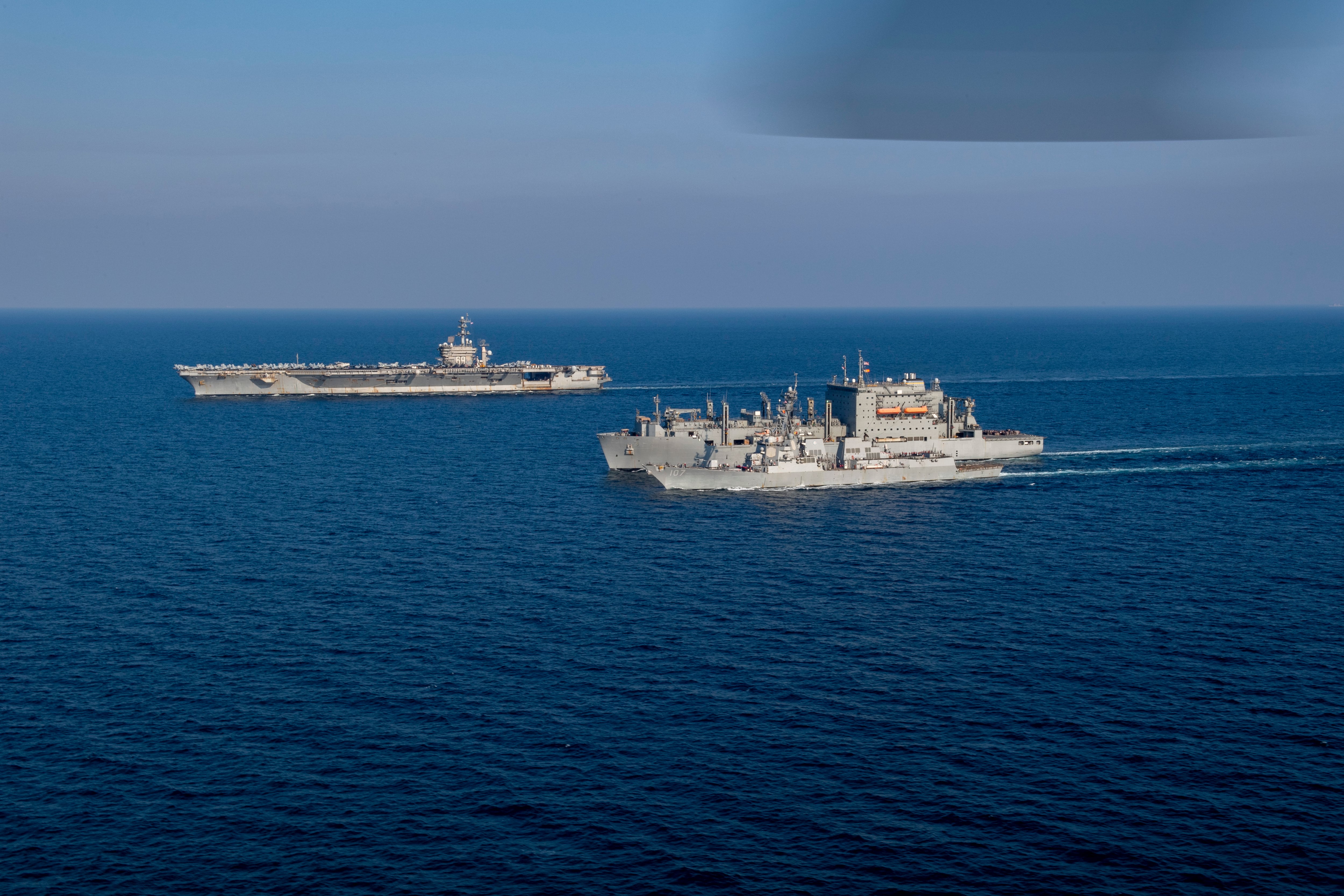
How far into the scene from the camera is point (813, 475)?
10069cm

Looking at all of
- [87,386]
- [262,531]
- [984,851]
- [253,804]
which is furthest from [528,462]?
[87,386]

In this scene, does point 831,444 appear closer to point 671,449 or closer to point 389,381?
point 671,449

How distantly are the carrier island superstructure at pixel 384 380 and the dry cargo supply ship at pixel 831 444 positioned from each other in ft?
257

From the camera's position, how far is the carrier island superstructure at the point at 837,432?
10694 cm

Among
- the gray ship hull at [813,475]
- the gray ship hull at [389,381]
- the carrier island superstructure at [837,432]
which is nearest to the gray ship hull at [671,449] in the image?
the carrier island superstructure at [837,432]

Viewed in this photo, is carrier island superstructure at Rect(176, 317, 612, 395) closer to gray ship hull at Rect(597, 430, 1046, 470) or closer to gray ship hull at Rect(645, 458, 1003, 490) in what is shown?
gray ship hull at Rect(597, 430, 1046, 470)

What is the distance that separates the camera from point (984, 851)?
35.9 meters

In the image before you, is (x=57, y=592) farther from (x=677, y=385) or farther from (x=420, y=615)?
(x=677, y=385)

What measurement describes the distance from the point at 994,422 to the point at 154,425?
106 meters

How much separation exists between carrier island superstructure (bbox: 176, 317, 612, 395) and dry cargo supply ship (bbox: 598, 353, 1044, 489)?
7840 cm

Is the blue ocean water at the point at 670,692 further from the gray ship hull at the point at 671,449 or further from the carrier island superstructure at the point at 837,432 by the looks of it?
the carrier island superstructure at the point at 837,432

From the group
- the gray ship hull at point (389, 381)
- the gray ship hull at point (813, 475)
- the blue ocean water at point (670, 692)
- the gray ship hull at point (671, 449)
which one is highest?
the gray ship hull at point (389, 381)

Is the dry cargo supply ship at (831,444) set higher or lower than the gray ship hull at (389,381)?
lower

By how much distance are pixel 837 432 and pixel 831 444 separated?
3.50 metres
